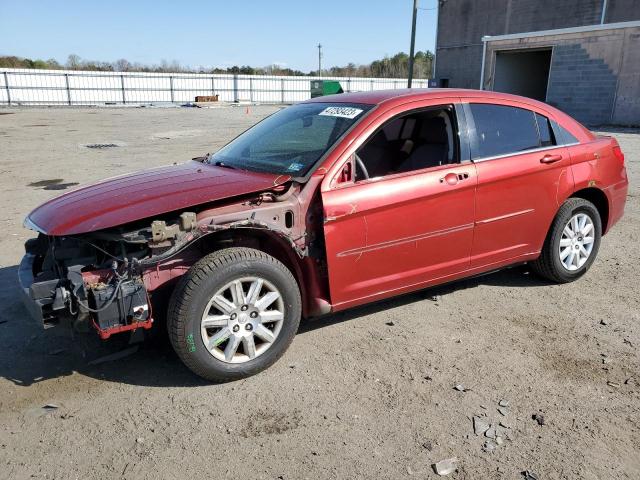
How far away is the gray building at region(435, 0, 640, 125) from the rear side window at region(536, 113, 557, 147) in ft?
68.4

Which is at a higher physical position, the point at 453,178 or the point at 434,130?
the point at 434,130

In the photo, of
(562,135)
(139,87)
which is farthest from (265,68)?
(562,135)

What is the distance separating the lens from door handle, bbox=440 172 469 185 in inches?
156

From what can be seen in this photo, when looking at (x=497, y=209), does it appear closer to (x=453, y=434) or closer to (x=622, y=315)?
(x=622, y=315)

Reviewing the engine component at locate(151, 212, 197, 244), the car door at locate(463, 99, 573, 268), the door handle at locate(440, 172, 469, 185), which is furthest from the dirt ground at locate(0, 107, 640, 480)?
the door handle at locate(440, 172, 469, 185)

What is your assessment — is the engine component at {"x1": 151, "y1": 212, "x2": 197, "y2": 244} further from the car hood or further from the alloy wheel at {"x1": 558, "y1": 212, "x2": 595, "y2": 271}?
the alloy wheel at {"x1": 558, "y1": 212, "x2": 595, "y2": 271}

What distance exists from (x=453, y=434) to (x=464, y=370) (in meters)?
0.71

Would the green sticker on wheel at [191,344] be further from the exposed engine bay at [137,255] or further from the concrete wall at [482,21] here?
the concrete wall at [482,21]

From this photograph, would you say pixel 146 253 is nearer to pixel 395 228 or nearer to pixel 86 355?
pixel 86 355

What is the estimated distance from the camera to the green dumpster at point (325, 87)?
1428 inches

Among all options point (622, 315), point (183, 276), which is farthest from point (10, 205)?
→ point (622, 315)

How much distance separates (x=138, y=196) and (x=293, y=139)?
4.35 feet

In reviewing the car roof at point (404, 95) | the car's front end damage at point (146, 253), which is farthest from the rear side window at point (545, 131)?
the car's front end damage at point (146, 253)

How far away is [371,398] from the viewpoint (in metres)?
3.21
